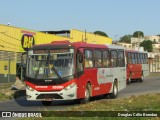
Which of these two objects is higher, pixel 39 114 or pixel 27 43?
pixel 27 43

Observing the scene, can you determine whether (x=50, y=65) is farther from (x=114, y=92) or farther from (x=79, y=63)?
(x=114, y=92)

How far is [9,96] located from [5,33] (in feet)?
64.8

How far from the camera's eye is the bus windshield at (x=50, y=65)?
18266 millimetres

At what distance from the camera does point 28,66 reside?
18.9 metres

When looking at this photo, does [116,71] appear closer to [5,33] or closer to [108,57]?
[108,57]

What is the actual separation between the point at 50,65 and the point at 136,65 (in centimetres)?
2213

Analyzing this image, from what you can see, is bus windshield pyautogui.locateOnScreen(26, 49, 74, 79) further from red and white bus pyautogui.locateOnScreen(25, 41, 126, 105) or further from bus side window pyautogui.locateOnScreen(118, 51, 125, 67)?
bus side window pyautogui.locateOnScreen(118, 51, 125, 67)

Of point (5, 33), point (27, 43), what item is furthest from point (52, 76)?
point (27, 43)

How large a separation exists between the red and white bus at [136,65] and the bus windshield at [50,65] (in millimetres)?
18333

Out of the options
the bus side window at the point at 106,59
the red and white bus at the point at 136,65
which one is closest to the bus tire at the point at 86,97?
the bus side window at the point at 106,59

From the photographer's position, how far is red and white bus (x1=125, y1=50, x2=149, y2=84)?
37500 millimetres

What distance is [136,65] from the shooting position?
39.6m

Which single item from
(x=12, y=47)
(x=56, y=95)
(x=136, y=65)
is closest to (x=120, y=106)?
(x=56, y=95)

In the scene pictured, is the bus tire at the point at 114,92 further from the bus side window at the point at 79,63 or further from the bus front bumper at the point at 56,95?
the bus front bumper at the point at 56,95
